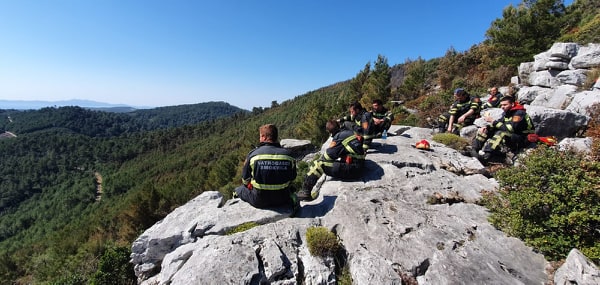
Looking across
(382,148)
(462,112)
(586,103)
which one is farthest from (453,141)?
(586,103)

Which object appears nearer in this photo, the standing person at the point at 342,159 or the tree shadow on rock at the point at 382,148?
the standing person at the point at 342,159

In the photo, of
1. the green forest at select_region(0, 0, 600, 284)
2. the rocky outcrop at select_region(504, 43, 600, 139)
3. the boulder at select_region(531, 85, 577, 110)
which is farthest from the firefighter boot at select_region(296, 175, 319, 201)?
the boulder at select_region(531, 85, 577, 110)

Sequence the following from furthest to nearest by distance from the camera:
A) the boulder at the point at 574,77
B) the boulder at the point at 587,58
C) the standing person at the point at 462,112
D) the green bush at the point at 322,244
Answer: the boulder at the point at 587,58
the boulder at the point at 574,77
the standing person at the point at 462,112
the green bush at the point at 322,244

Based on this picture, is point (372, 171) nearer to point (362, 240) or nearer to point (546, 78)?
point (362, 240)

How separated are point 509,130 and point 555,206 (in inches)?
180

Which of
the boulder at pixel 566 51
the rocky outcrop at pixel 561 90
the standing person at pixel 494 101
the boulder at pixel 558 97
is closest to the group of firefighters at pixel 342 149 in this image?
the standing person at pixel 494 101

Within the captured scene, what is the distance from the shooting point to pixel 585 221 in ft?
12.3

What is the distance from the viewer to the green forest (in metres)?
17.7

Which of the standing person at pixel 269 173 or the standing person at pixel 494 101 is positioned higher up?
the standing person at pixel 494 101

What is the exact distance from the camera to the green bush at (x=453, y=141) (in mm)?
9758

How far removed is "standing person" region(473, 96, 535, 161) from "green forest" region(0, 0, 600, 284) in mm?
2026

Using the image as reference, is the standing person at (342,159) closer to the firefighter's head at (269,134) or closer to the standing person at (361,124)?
the standing person at (361,124)

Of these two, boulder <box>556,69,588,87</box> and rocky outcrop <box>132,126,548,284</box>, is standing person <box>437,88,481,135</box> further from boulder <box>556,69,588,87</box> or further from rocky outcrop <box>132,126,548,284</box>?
boulder <box>556,69,588,87</box>

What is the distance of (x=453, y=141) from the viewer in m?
9.93
